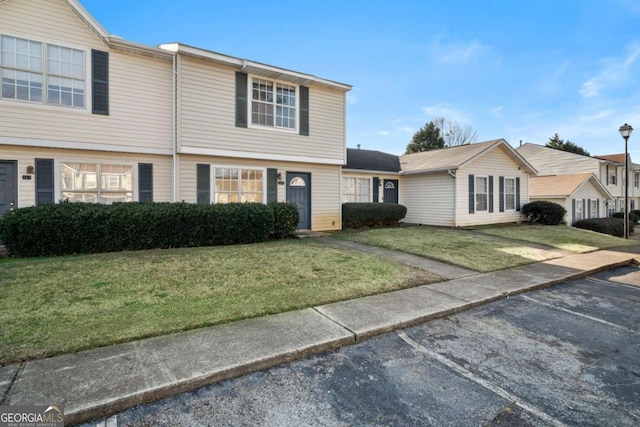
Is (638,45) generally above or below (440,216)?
above

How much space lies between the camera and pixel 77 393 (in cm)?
240

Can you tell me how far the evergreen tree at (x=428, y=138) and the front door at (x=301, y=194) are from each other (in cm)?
3407

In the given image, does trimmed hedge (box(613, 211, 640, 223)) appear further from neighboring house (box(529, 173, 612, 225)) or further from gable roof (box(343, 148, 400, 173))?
gable roof (box(343, 148, 400, 173))

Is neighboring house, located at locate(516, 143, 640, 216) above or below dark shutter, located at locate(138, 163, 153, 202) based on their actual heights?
above

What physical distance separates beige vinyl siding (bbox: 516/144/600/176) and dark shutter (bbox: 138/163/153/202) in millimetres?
31275

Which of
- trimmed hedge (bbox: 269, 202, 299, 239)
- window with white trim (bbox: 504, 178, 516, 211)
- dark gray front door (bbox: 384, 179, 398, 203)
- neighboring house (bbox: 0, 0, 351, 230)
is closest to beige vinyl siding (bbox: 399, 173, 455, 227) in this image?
dark gray front door (bbox: 384, 179, 398, 203)

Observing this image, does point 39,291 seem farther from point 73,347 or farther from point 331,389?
point 331,389

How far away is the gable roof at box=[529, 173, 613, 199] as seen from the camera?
20.5 metres

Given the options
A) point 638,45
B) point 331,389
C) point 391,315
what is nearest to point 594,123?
point 638,45

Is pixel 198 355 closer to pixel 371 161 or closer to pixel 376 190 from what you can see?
pixel 376 190

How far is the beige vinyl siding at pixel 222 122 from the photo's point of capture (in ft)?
32.8

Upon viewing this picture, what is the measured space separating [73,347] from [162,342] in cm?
83

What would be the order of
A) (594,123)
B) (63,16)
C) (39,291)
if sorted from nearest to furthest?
(39,291)
(63,16)
(594,123)

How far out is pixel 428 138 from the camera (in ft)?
141
